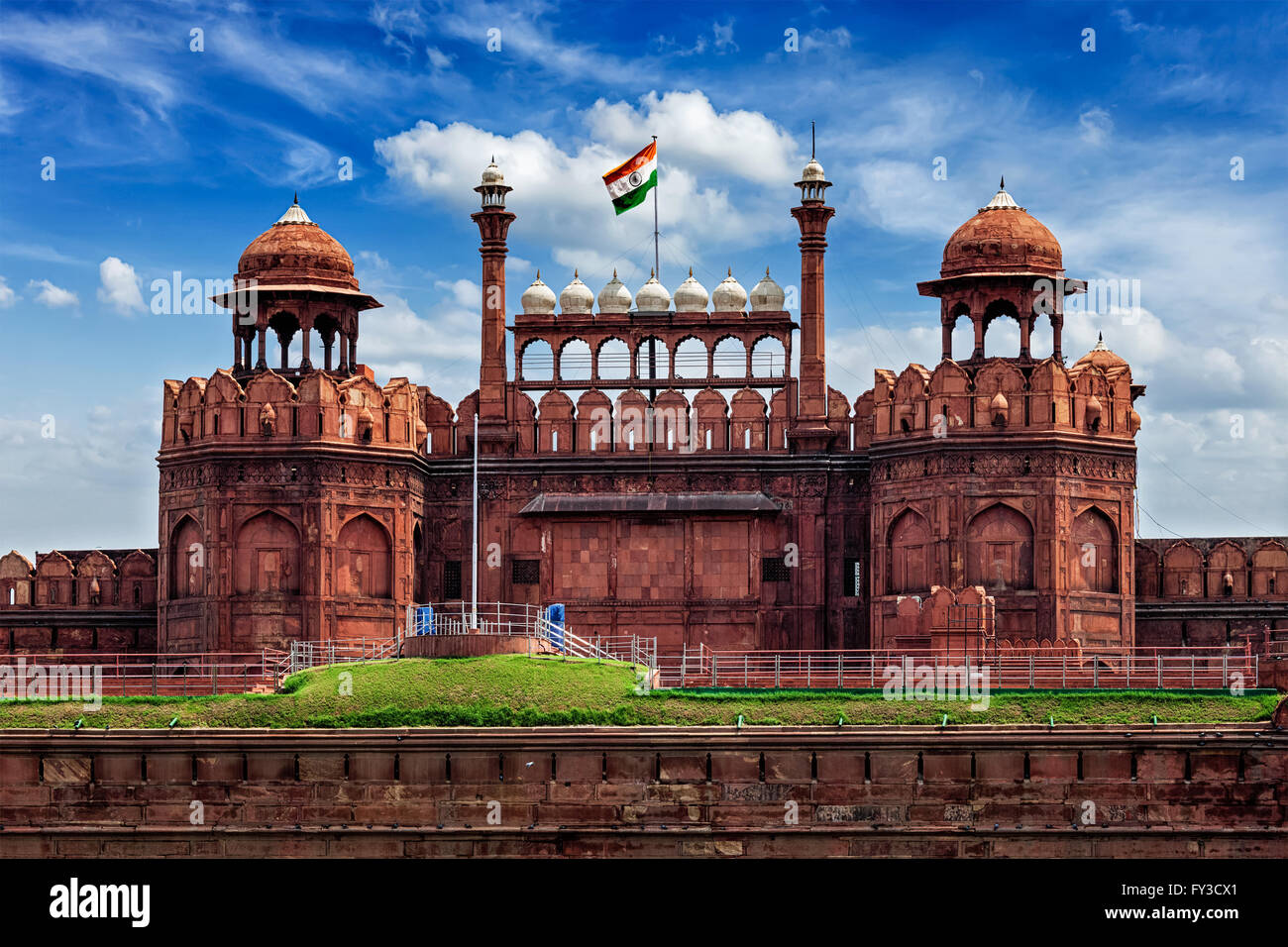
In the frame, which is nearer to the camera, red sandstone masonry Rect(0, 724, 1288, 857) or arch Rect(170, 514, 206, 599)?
red sandstone masonry Rect(0, 724, 1288, 857)

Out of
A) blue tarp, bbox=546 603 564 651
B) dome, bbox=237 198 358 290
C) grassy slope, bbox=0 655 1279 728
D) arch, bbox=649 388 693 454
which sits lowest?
grassy slope, bbox=0 655 1279 728

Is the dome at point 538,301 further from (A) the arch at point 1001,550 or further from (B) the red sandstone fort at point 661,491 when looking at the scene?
(A) the arch at point 1001,550

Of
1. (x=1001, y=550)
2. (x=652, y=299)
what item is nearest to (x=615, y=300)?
(x=652, y=299)

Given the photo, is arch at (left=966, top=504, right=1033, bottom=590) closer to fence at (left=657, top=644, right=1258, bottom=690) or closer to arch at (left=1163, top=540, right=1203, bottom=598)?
fence at (left=657, top=644, right=1258, bottom=690)

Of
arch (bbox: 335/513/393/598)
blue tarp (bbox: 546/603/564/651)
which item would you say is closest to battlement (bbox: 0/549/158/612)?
arch (bbox: 335/513/393/598)
